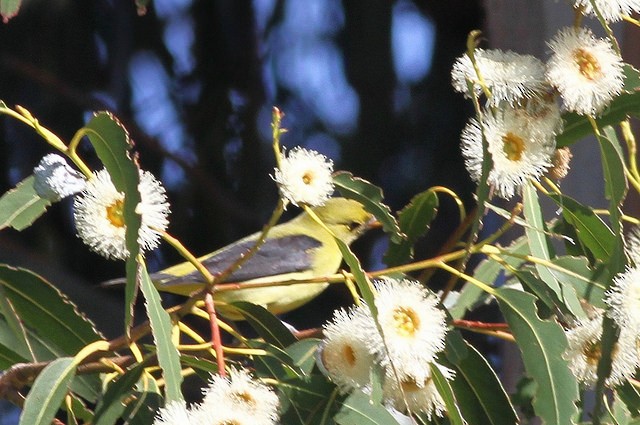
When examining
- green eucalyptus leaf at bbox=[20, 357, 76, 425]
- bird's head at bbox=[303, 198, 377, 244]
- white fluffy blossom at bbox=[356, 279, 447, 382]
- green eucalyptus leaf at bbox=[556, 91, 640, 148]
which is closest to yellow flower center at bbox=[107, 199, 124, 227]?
green eucalyptus leaf at bbox=[20, 357, 76, 425]

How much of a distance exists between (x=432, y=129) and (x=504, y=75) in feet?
6.32

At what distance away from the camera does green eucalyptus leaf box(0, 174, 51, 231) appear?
1012mm

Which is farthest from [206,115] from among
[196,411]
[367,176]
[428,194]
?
[196,411]

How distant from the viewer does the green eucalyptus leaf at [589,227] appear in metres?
1.03

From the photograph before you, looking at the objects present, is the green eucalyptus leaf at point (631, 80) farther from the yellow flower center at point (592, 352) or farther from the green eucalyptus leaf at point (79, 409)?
the green eucalyptus leaf at point (79, 409)

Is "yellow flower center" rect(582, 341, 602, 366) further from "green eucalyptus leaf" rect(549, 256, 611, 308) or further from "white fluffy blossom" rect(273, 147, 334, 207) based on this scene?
"white fluffy blossom" rect(273, 147, 334, 207)

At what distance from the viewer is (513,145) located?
86 cm

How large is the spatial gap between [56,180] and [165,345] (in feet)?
0.70

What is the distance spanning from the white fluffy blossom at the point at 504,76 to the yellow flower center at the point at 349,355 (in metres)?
0.26

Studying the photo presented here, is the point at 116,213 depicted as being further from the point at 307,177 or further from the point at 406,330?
the point at 406,330

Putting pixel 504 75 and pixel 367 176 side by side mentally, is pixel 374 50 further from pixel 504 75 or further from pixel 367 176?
pixel 504 75

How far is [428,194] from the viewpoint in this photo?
1145 millimetres

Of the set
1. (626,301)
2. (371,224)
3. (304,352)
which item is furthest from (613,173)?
Answer: (371,224)

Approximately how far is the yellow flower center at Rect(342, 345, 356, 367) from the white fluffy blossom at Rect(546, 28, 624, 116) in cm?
30
